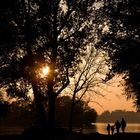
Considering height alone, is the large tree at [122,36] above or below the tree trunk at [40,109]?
above

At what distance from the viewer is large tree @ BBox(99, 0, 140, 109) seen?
49688 millimetres

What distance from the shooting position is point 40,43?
52.8 meters

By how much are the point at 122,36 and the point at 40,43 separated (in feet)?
29.8

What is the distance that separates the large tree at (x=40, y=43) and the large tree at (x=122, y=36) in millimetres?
2857

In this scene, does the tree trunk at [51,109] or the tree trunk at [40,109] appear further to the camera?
the tree trunk at [51,109]

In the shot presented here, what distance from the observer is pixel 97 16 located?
5434 centimetres

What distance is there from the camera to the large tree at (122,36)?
4969 cm

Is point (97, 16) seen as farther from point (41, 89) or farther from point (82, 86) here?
point (82, 86)

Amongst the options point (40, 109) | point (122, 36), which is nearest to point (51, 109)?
point (40, 109)

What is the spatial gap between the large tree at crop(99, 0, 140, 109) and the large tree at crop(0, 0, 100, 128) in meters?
2.86

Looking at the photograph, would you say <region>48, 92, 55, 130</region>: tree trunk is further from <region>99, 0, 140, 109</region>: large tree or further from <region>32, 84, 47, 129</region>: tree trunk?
<region>99, 0, 140, 109</region>: large tree

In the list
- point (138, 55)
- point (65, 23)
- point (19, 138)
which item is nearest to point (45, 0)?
point (65, 23)

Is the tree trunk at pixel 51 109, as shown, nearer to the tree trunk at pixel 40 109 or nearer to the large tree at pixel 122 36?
the tree trunk at pixel 40 109

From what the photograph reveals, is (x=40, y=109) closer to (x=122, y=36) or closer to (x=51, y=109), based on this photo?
(x=51, y=109)
